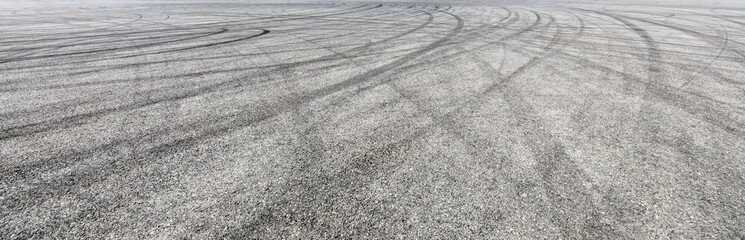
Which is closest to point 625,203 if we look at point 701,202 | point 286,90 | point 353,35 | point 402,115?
point 701,202

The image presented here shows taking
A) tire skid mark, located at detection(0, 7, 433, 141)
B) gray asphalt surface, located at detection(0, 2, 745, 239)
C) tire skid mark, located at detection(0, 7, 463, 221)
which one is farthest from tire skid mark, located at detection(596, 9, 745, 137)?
tire skid mark, located at detection(0, 7, 433, 141)

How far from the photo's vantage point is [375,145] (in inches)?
140

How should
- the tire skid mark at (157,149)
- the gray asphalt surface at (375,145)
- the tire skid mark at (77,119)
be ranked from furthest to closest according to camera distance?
the tire skid mark at (77,119), the tire skid mark at (157,149), the gray asphalt surface at (375,145)

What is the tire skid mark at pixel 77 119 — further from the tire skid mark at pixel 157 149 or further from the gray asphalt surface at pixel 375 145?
the tire skid mark at pixel 157 149

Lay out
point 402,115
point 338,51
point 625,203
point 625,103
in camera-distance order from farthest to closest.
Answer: point 338,51, point 625,103, point 402,115, point 625,203

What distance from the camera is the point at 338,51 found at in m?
7.78

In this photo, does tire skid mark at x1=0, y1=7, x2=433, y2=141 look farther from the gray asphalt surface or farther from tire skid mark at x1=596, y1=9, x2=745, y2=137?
tire skid mark at x1=596, y1=9, x2=745, y2=137

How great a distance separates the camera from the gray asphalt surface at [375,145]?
249 cm

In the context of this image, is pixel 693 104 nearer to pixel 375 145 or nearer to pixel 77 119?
pixel 375 145

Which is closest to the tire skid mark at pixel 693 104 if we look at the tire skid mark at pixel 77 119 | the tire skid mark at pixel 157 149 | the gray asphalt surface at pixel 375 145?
the gray asphalt surface at pixel 375 145

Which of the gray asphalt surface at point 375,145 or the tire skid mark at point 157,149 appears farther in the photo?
the tire skid mark at point 157,149

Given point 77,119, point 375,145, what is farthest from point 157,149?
point 375,145

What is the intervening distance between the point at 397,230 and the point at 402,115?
2.05 metres

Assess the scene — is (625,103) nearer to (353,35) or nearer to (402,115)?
(402,115)
